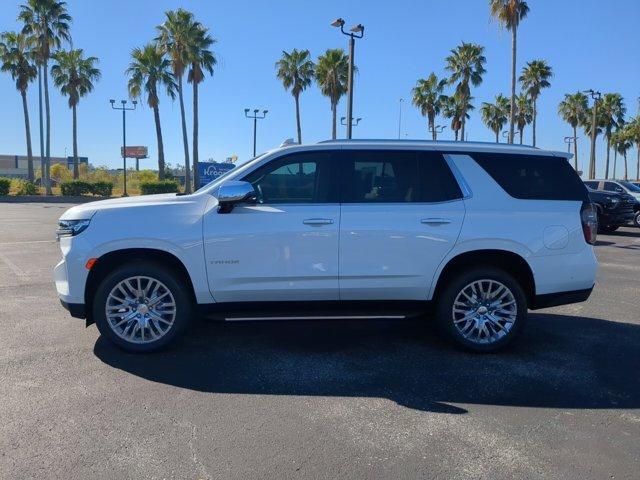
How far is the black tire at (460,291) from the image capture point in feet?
16.5

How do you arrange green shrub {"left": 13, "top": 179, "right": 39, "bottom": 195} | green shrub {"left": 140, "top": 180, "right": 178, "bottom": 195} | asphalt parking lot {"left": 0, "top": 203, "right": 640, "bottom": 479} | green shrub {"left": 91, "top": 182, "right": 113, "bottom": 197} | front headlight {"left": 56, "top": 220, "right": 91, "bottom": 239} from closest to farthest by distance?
asphalt parking lot {"left": 0, "top": 203, "right": 640, "bottom": 479} < front headlight {"left": 56, "top": 220, "right": 91, "bottom": 239} < green shrub {"left": 13, "top": 179, "right": 39, "bottom": 195} < green shrub {"left": 140, "top": 180, "right": 178, "bottom": 195} < green shrub {"left": 91, "top": 182, "right": 113, "bottom": 197}

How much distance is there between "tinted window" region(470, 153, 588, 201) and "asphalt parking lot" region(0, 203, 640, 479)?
4.98ft

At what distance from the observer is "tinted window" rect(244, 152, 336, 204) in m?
4.96

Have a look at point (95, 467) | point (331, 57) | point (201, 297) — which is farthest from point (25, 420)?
point (331, 57)

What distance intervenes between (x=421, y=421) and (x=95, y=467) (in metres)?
2.08

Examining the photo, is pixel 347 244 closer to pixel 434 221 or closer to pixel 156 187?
pixel 434 221

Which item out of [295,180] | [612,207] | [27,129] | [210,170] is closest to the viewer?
[295,180]

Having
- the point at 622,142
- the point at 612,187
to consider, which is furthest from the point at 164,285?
the point at 622,142

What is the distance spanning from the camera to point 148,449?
3346 millimetres

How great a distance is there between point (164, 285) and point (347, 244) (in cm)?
167

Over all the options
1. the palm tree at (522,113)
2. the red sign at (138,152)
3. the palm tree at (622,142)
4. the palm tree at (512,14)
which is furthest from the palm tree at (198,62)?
the red sign at (138,152)

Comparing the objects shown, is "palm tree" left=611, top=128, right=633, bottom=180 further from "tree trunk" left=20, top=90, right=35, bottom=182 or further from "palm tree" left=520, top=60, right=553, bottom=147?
"tree trunk" left=20, top=90, right=35, bottom=182

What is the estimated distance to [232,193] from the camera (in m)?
4.60

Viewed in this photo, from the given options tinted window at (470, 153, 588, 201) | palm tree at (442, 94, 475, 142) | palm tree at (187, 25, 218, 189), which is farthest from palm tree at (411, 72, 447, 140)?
tinted window at (470, 153, 588, 201)
